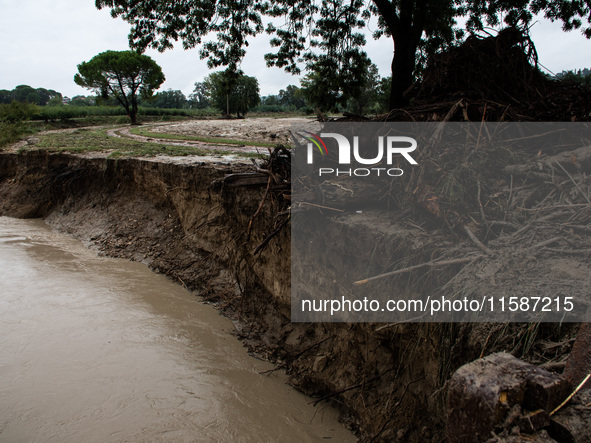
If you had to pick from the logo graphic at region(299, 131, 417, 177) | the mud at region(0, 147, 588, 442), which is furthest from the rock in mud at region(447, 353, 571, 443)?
the logo graphic at region(299, 131, 417, 177)

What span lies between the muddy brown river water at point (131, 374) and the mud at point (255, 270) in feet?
1.23

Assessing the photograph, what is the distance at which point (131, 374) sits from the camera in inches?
197

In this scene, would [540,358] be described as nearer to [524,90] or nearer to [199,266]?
[524,90]

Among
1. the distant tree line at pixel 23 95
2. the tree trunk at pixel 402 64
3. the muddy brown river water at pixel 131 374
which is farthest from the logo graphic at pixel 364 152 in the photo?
the distant tree line at pixel 23 95

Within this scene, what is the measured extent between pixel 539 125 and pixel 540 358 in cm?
331

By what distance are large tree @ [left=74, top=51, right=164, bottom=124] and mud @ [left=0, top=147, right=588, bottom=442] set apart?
962 inches

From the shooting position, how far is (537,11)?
26.7 feet

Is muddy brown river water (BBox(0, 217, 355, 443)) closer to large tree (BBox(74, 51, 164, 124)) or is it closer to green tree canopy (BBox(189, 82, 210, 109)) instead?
large tree (BBox(74, 51, 164, 124))

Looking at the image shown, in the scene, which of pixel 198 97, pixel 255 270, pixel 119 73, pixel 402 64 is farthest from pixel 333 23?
pixel 198 97

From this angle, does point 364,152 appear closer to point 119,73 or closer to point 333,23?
point 333,23

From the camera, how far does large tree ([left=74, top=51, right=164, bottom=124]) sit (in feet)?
113

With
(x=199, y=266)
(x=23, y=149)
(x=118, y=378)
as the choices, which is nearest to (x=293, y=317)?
(x=118, y=378)

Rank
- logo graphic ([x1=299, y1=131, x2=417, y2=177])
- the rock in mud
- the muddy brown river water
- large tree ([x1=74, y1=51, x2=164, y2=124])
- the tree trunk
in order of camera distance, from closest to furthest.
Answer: the rock in mud < the muddy brown river water < logo graphic ([x1=299, y1=131, x2=417, y2=177]) < the tree trunk < large tree ([x1=74, y1=51, x2=164, y2=124])

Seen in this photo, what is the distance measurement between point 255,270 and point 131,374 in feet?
7.34
